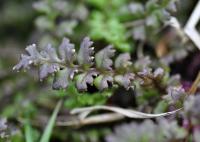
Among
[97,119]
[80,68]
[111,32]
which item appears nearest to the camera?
[80,68]

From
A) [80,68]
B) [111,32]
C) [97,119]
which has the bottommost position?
[97,119]

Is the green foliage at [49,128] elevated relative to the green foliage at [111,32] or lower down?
lower down

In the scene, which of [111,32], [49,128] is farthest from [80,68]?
[111,32]

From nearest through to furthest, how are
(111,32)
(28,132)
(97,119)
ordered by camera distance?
(28,132) < (97,119) < (111,32)

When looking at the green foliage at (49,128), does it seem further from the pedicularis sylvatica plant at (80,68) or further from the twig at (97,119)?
the pedicularis sylvatica plant at (80,68)

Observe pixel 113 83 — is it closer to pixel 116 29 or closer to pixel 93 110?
pixel 93 110

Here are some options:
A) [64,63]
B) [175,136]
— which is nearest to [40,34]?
[64,63]

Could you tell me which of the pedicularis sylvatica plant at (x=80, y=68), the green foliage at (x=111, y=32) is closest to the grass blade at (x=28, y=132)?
the pedicularis sylvatica plant at (x=80, y=68)

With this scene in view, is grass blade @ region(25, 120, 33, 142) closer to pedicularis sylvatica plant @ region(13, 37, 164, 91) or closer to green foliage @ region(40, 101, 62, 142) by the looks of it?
green foliage @ region(40, 101, 62, 142)

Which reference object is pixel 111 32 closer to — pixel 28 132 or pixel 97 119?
pixel 97 119
